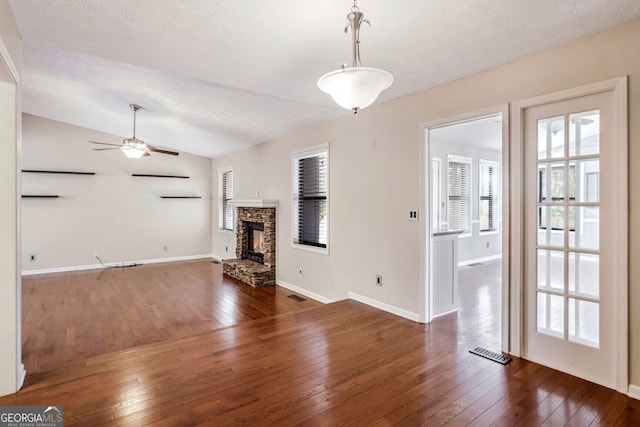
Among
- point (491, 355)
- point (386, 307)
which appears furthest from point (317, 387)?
point (386, 307)

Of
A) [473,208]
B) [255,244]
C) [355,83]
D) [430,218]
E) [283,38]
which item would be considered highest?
[283,38]

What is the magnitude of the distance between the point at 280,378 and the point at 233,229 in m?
5.75

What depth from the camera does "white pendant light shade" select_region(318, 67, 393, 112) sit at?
1618mm

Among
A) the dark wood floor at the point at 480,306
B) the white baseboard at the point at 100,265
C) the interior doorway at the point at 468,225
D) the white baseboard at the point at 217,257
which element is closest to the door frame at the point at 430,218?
the interior doorway at the point at 468,225

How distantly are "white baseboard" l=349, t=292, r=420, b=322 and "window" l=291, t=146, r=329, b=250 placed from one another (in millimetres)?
1003

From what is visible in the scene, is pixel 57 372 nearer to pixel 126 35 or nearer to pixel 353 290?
pixel 126 35

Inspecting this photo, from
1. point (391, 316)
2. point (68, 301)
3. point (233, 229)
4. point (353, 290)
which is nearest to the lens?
point (391, 316)

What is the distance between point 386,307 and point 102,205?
22.1 feet

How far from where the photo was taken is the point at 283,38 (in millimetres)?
2416

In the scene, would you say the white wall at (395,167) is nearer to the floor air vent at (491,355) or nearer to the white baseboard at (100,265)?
the floor air vent at (491,355)

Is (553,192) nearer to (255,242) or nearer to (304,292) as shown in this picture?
(304,292)

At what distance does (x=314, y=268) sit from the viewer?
503 cm

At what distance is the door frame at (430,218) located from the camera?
274cm

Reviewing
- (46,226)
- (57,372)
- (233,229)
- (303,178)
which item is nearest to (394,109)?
(303,178)
